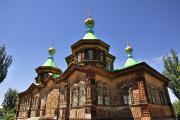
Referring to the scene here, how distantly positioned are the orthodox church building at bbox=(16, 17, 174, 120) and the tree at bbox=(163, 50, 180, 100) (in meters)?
Result: 9.14

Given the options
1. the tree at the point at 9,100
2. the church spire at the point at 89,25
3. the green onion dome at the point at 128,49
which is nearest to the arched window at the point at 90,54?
the church spire at the point at 89,25

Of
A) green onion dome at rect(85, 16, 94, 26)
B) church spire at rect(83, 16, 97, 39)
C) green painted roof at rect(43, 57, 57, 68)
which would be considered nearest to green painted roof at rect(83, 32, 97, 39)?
church spire at rect(83, 16, 97, 39)

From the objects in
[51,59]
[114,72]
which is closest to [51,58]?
[51,59]

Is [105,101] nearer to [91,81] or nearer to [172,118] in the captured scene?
[91,81]

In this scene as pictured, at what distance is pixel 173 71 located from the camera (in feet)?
90.7

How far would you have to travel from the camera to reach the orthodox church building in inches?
528

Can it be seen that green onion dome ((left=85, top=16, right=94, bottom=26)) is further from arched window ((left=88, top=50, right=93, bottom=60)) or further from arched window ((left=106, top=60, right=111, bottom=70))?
arched window ((left=106, top=60, right=111, bottom=70))

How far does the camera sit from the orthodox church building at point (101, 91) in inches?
528

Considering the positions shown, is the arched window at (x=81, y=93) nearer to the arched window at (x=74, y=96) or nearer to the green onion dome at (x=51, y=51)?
the arched window at (x=74, y=96)

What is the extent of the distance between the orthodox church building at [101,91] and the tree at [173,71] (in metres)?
9.14

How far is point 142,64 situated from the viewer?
14266 millimetres

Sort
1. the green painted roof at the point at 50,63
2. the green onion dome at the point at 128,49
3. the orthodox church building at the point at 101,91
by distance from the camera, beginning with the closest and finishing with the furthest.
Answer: the orthodox church building at the point at 101,91 < the green onion dome at the point at 128,49 < the green painted roof at the point at 50,63

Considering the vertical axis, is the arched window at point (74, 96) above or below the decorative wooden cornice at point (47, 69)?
below

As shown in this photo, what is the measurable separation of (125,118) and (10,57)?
23.2m
